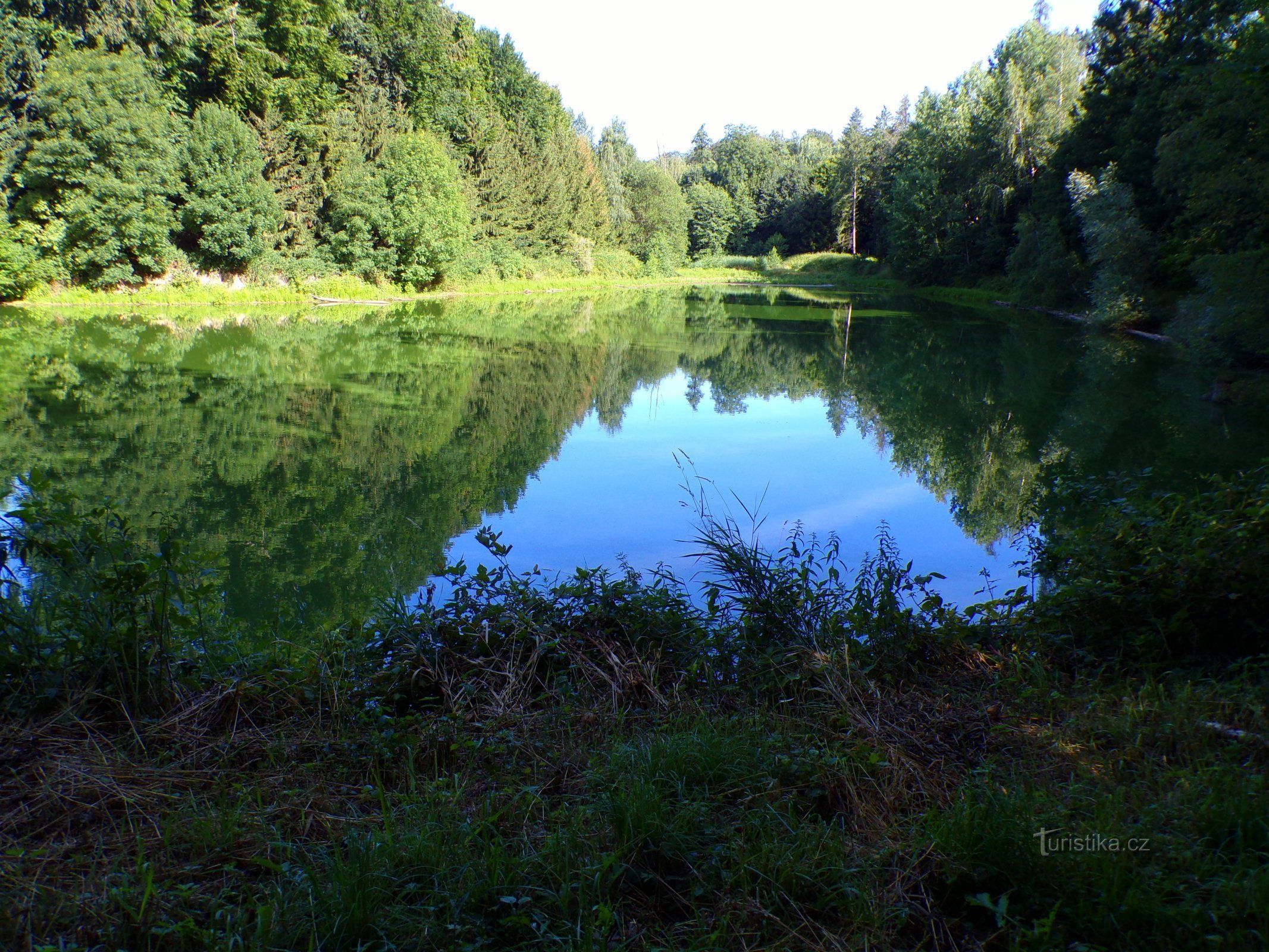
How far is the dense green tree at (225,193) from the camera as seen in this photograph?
28.8 metres

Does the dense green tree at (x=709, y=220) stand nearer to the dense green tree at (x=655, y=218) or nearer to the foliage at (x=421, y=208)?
the dense green tree at (x=655, y=218)

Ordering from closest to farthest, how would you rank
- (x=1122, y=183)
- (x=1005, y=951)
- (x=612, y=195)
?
(x=1005, y=951) < (x=1122, y=183) < (x=612, y=195)

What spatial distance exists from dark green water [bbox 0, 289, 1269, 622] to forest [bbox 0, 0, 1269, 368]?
285cm

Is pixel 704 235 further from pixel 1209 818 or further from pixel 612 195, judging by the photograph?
pixel 1209 818

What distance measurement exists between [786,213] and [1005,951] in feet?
246

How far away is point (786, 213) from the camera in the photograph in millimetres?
72500

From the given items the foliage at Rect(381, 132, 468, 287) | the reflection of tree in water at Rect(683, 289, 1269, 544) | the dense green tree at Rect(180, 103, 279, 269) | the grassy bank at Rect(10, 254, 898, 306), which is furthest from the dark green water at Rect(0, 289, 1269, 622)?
the foliage at Rect(381, 132, 468, 287)

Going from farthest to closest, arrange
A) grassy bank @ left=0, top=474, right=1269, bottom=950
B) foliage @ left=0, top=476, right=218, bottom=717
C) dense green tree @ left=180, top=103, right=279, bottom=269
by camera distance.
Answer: dense green tree @ left=180, top=103, right=279, bottom=269
foliage @ left=0, top=476, right=218, bottom=717
grassy bank @ left=0, top=474, right=1269, bottom=950

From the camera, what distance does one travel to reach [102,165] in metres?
25.2

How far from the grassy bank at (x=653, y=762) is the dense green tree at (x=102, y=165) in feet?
83.3

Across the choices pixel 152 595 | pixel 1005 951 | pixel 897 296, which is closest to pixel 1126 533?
pixel 1005 951

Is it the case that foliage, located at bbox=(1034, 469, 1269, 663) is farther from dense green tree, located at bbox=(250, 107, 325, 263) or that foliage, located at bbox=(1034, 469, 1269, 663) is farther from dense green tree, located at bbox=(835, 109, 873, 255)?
dense green tree, located at bbox=(835, 109, 873, 255)

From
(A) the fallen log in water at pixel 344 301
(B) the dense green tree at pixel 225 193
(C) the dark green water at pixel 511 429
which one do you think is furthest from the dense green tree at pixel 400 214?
(C) the dark green water at pixel 511 429

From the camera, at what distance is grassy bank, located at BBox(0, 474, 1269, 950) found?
7.47ft
